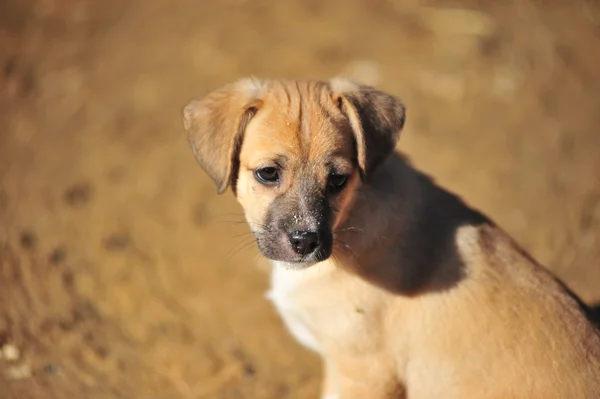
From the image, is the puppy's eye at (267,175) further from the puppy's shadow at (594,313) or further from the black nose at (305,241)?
the puppy's shadow at (594,313)

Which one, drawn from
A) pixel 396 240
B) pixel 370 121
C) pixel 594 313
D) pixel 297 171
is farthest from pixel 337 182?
pixel 594 313

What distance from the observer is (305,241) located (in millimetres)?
3900

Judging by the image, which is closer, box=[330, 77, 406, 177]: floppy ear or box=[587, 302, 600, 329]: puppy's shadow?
box=[330, 77, 406, 177]: floppy ear

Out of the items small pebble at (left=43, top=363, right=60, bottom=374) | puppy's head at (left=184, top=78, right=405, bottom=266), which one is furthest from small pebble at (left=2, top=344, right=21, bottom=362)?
puppy's head at (left=184, top=78, right=405, bottom=266)

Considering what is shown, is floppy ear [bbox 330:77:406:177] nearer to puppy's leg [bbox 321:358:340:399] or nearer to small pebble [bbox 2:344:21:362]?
puppy's leg [bbox 321:358:340:399]

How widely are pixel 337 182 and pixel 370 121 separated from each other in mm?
398

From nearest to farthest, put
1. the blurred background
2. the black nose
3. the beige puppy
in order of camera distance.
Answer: the black nose
the beige puppy
the blurred background

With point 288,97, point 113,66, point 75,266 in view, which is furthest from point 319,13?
point 288,97

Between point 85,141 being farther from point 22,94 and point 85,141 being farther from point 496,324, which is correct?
point 496,324

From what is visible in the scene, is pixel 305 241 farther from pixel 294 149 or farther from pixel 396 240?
pixel 396 240

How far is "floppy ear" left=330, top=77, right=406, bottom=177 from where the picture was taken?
13.4 ft

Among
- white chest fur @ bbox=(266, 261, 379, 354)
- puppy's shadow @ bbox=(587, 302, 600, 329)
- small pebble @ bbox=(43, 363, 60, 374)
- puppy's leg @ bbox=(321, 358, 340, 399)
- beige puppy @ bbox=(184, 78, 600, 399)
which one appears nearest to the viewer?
beige puppy @ bbox=(184, 78, 600, 399)

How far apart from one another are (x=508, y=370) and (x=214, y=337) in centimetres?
279

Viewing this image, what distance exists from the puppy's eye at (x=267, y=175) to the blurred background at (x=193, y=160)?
2.30 metres
